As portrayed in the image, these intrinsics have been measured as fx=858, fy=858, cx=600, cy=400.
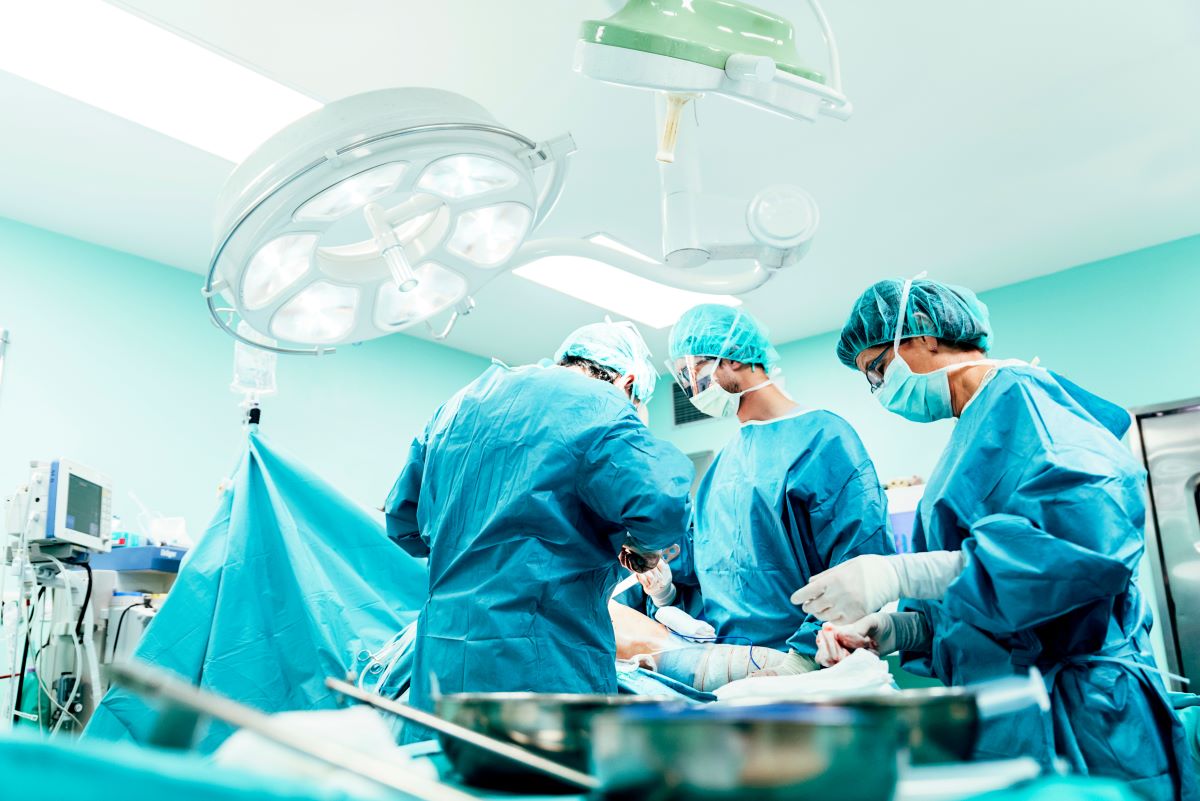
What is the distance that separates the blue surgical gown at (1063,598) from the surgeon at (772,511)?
46cm

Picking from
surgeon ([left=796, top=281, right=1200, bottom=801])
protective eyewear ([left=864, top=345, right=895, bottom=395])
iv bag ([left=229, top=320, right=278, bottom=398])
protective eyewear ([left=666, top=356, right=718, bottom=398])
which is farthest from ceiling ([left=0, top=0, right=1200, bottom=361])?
surgeon ([left=796, top=281, right=1200, bottom=801])

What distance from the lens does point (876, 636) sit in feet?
5.68

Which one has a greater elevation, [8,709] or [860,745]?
[860,745]

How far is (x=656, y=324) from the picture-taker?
489cm

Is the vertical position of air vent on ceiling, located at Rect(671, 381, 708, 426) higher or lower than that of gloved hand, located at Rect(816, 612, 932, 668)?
higher

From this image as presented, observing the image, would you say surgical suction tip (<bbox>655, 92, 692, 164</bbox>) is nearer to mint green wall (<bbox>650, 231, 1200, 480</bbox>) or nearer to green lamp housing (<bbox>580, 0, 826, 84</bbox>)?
green lamp housing (<bbox>580, 0, 826, 84</bbox>)

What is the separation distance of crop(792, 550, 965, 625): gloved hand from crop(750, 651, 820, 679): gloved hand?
0.26 m

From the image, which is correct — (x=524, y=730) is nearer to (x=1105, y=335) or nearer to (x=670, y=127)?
(x=670, y=127)

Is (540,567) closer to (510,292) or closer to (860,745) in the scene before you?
(860,745)

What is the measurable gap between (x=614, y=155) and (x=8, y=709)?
275 cm

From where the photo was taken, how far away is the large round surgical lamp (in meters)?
1.13

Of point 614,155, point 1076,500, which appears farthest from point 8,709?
point 1076,500

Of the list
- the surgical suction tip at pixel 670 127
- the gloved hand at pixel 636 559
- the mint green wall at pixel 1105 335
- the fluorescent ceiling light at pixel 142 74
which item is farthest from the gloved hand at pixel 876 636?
the mint green wall at pixel 1105 335

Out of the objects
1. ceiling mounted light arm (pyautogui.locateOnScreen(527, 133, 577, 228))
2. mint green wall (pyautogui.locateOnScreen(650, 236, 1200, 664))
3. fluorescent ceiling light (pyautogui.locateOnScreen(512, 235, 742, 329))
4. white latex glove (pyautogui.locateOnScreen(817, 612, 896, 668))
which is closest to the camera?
ceiling mounted light arm (pyautogui.locateOnScreen(527, 133, 577, 228))
